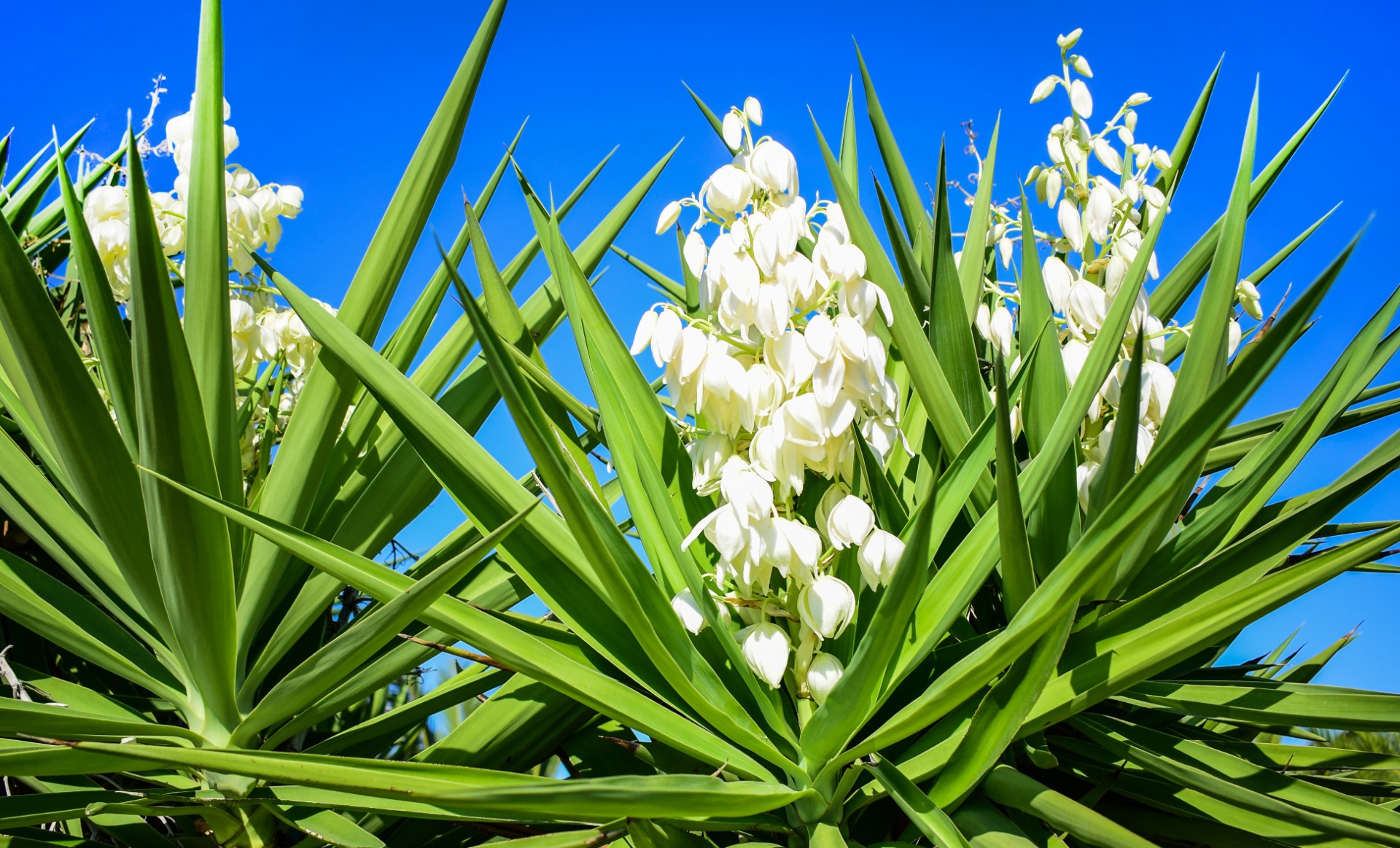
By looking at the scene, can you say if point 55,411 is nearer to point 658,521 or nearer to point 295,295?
point 295,295

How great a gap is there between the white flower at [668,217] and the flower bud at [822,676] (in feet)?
1.65

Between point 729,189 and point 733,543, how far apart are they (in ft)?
1.26

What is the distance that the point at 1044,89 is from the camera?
52.9 inches

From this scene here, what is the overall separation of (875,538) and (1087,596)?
12.2 inches

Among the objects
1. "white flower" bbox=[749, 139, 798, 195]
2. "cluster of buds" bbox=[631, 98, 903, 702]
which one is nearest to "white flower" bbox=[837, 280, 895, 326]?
"cluster of buds" bbox=[631, 98, 903, 702]

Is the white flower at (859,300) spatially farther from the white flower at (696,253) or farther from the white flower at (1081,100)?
the white flower at (1081,100)

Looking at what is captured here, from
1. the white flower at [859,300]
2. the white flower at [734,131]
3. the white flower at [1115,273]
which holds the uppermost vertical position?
the white flower at [734,131]

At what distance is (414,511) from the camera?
54.2 inches

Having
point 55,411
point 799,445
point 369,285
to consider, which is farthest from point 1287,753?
point 55,411

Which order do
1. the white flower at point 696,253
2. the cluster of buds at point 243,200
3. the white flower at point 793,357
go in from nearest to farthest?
1. the white flower at point 793,357
2. the white flower at point 696,253
3. the cluster of buds at point 243,200

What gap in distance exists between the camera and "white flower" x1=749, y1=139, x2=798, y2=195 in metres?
1.03

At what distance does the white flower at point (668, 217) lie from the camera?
1084 mm

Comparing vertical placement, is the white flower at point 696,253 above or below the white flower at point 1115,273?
below

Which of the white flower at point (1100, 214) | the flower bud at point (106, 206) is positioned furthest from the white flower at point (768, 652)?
the flower bud at point (106, 206)
